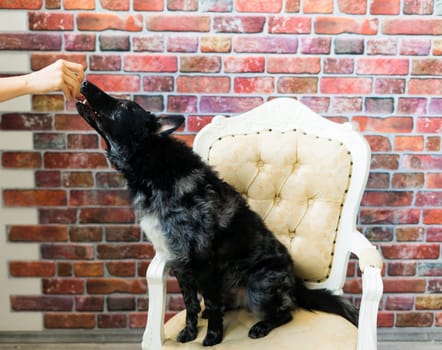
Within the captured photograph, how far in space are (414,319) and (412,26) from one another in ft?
5.03

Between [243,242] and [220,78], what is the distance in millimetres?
910

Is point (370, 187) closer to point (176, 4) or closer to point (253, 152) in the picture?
point (253, 152)

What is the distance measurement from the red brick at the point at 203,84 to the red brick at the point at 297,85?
27cm

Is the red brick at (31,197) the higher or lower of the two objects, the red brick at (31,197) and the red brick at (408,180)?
the lower

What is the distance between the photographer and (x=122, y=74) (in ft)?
7.31

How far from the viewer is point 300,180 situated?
1.84 metres

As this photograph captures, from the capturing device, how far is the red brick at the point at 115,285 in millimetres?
2436

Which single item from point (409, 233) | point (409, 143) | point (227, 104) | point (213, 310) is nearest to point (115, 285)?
point (213, 310)

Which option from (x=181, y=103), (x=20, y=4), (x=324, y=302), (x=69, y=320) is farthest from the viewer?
(x=69, y=320)

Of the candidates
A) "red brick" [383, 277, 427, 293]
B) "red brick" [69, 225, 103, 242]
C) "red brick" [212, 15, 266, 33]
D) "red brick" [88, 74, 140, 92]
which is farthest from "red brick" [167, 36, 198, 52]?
"red brick" [383, 277, 427, 293]

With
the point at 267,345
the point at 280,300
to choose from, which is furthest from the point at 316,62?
the point at 267,345

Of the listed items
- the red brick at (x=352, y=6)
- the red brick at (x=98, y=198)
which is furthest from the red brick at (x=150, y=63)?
the red brick at (x=352, y=6)

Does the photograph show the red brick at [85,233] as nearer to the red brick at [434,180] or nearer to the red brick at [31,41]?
the red brick at [31,41]

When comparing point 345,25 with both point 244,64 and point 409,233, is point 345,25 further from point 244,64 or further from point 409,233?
point 409,233
